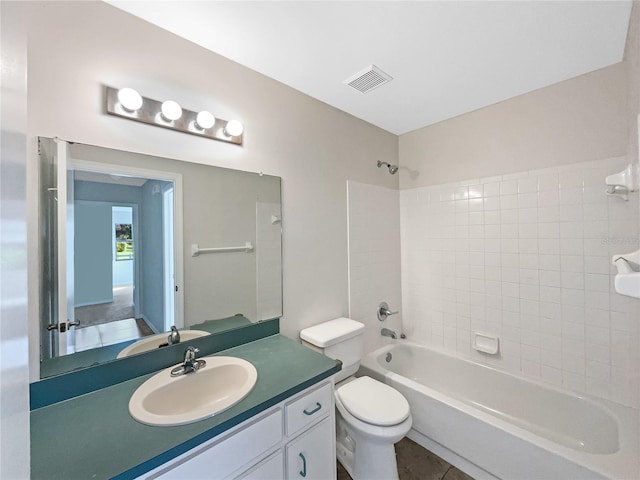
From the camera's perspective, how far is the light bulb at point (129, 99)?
3.80 ft

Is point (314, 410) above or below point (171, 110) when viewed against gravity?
below

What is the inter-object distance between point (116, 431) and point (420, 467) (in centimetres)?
174

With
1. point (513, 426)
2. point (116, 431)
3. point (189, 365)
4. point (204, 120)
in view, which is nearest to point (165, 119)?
point (204, 120)

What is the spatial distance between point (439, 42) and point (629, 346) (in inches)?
78.5

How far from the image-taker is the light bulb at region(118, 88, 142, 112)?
1.16 m

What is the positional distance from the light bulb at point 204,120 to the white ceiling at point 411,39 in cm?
37

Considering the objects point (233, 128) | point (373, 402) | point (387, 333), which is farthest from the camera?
point (387, 333)

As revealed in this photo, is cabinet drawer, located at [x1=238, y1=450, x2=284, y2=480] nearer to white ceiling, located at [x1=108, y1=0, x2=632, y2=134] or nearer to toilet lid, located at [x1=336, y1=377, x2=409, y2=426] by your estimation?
toilet lid, located at [x1=336, y1=377, x2=409, y2=426]

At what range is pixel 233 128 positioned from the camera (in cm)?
148

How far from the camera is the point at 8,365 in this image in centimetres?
25

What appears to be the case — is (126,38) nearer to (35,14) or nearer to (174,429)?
(35,14)

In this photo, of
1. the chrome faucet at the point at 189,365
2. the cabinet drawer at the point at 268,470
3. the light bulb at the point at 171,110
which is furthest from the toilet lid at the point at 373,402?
the light bulb at the point at 171,110

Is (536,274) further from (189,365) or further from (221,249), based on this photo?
(189,365)

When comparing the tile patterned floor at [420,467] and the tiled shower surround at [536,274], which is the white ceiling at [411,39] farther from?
the tile patterned floor at [420,467]
